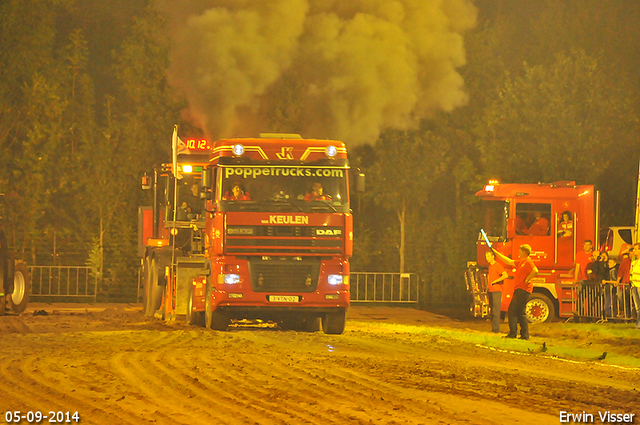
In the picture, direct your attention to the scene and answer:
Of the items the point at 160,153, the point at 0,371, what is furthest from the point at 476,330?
the point at 160,153

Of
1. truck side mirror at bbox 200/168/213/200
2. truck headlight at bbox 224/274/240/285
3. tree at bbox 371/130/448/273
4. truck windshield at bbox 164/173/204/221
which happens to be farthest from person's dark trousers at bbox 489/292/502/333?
tree at bbox 371/130/448/273

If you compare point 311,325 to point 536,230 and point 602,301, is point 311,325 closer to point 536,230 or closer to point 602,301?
point 536,230

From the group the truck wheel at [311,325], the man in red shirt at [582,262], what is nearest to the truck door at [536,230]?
the man in red shirt at [582,262]

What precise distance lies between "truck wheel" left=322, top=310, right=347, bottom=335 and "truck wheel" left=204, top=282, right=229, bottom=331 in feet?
6.46

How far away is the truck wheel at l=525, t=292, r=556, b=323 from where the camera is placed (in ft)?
73.6

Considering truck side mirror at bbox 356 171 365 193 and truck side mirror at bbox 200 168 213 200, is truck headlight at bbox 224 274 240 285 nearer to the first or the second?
truck side mirror at bbox 200 168 213 200

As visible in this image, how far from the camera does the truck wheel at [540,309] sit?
73.6 feet

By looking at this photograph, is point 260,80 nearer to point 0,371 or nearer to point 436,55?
point 436,55

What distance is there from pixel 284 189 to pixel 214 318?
9.54 ft

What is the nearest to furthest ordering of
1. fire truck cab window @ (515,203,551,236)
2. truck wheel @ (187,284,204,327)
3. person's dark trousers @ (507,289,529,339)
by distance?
person's dark trousers @ (507,289,529,339)
truck wheel @ (187,284,204,327)
fire truck cab window @ (515,203,551,236)

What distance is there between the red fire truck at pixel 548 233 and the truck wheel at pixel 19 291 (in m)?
11.5

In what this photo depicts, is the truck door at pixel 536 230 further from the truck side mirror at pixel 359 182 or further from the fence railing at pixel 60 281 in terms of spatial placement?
the fence railing at pixel 60 281

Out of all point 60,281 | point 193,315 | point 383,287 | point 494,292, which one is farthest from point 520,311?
point 60,281

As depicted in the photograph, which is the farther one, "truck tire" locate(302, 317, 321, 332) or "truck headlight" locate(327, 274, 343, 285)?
"truck tire" locate(302, 317, 321, 332)
